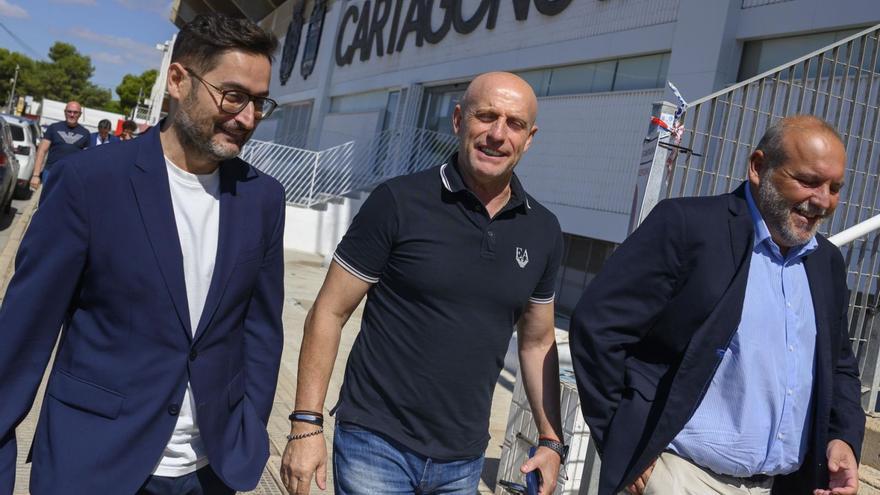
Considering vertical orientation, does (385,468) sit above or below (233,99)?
below

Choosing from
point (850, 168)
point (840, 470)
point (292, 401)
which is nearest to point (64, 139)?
point (292, 401)

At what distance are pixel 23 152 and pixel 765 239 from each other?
20167 mm

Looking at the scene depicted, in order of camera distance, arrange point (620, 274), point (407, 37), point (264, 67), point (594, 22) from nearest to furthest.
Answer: point (264, 67) < point (620, 274) < point (594, 22) < point (407, 37)

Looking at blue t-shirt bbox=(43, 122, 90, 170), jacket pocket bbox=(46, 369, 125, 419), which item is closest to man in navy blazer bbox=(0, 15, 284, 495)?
jacket pocket bbox=(46, 369, 125, 419)

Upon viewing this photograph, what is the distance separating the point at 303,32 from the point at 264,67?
85.8 feet

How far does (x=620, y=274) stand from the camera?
8.64 ft

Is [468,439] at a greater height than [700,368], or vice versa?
[700,368]

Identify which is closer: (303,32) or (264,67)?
(264,67)

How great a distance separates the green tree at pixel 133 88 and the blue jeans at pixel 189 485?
104892 millimetres

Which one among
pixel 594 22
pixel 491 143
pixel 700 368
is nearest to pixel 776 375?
pixel 700 368

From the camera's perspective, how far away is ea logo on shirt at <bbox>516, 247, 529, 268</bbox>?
282 centimetres

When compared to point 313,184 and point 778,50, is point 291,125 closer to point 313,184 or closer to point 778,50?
point 313,184

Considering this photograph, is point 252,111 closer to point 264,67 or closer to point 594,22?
point 264,67

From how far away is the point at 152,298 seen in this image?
7.25 feet
